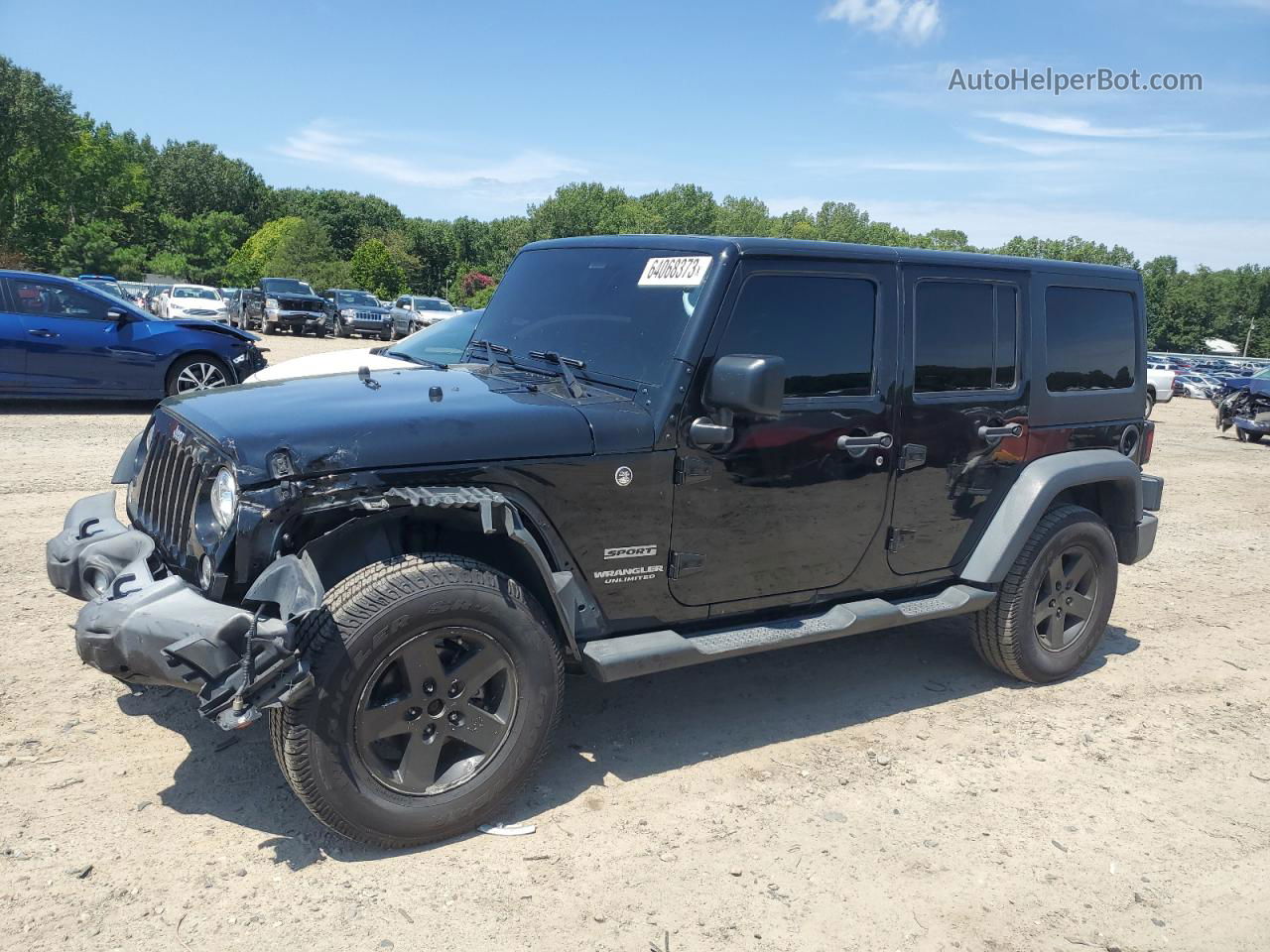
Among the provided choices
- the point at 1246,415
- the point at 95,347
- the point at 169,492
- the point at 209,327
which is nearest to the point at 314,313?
the point at 209,327

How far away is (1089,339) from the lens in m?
5.01

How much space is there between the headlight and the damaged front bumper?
0.25 metres

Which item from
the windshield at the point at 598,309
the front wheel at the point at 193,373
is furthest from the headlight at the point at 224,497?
the front wheel at the point at 193,373

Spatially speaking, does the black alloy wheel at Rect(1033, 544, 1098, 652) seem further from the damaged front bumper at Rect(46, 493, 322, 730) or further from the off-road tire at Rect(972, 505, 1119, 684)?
the damaged front bumper at Rect(46, 493, 322, 730)

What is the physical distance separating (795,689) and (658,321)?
82.3 inches

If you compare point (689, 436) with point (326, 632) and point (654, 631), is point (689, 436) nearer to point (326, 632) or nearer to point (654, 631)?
point (654, 631)

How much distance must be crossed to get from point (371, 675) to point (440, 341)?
521cm

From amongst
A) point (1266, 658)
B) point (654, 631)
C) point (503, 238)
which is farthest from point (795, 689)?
point (503, 238)

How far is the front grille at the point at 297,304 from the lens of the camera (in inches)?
1170

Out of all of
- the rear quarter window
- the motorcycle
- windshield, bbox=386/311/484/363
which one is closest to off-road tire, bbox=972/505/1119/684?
the rear quarter window

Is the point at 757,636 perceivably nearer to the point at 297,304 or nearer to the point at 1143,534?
the point at 1143,534

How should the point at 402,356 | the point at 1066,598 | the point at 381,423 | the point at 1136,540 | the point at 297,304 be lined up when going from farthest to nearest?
the point at 297,304 → the point at 402,356 → the point at 1136,540 → the point at 1066,598 → the point at 381,423

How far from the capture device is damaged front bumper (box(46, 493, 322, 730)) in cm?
276

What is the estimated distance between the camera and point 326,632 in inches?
115
